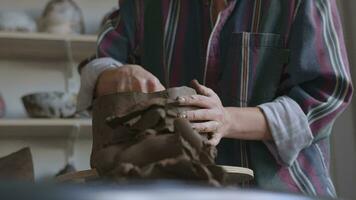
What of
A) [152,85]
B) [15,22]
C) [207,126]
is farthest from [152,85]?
[15,22]

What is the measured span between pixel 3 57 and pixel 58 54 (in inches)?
7.5

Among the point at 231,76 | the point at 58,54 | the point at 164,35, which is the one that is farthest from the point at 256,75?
the point at 58,54

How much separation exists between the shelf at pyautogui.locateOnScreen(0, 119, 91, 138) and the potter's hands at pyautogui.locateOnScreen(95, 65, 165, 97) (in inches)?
39.4

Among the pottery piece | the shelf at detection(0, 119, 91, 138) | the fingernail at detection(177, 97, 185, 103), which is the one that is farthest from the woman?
the pottery piece

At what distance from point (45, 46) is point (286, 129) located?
1309 mm

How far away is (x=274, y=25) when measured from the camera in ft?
3.01

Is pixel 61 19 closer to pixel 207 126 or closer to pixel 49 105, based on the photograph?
pixel 49 105

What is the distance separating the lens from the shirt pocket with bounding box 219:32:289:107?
35.2 inches

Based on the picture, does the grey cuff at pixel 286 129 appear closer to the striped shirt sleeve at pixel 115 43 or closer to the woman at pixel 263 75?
the woman at pixel 263 75

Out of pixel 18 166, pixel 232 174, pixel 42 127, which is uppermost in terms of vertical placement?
pixel 232 174

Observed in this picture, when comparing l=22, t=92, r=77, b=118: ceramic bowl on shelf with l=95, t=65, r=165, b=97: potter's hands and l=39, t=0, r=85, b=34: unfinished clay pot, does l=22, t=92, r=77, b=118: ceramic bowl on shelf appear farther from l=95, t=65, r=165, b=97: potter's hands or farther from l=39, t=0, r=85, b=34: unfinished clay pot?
l=95, t=65, r=165, b=97: potter's hands

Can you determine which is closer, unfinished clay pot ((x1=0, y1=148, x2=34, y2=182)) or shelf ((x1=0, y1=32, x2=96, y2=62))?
unfinished clay pot ((x1=0, y1=148, x2=34, y2=182))

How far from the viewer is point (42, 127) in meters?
1.85

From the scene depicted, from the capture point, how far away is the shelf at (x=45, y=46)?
6.17ft
